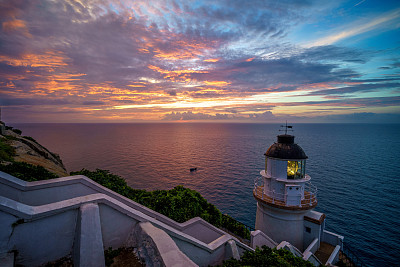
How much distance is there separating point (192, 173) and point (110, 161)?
32194mm

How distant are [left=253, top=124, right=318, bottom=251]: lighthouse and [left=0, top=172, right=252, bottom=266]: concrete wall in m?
9.86

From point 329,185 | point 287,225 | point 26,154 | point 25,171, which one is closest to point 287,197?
point 287,225

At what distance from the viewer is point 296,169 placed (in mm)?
18234

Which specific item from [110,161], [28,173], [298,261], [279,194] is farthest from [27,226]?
[110,161]

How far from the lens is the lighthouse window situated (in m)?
17.9

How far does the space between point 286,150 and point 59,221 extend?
17.6 m

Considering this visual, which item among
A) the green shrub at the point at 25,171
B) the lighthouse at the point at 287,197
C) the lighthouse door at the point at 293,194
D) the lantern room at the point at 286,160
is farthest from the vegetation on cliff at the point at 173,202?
the lantern room at the point at 286,160

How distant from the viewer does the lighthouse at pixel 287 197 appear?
1758 centimetres

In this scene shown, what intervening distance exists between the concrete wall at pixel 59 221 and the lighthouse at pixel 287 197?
9.86m

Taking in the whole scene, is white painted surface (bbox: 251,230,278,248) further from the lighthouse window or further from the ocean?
the ocean

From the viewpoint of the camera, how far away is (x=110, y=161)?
67.0 m

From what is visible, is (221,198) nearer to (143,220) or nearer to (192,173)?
(192,173)

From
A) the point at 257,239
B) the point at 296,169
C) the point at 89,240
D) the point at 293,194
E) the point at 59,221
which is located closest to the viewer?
the point at 89,240

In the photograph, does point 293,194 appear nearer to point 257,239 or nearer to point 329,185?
point 257,239
